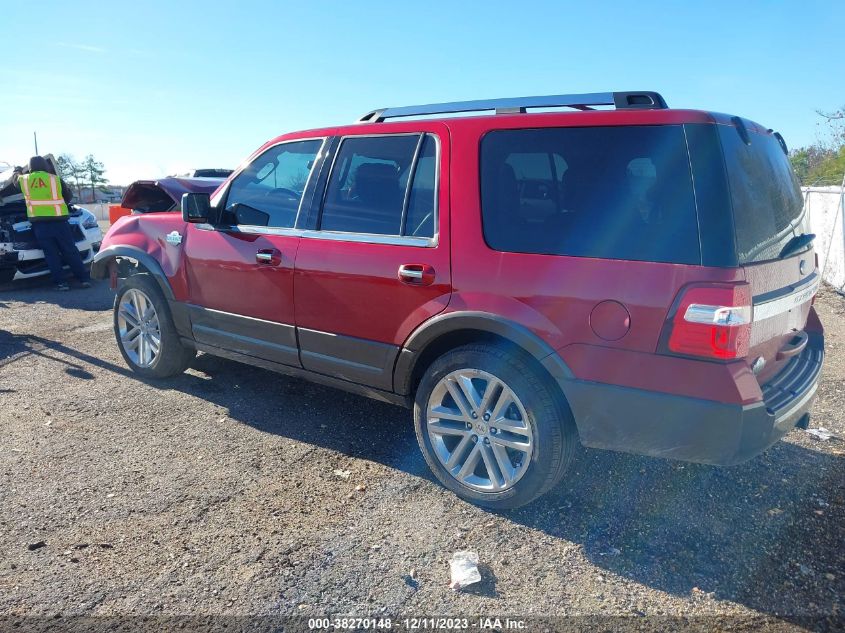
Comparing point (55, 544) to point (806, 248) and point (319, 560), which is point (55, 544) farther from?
point (806, 248)

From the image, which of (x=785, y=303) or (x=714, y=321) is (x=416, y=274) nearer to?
(x=714, y=321)

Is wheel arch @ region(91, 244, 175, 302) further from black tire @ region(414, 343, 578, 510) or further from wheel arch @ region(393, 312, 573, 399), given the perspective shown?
black tire @ region(414, 343, 578, 510)

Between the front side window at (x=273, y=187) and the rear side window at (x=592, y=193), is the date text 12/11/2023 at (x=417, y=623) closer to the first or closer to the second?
the rear side window at (x=592, y=193)

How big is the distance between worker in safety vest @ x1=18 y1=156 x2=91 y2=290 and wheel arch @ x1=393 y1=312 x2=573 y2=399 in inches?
299

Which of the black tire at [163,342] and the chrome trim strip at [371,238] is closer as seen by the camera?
the chrome trim strip at [371,238]

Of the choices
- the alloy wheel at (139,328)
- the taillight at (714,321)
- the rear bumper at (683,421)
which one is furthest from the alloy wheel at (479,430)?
the alloy wheel at (139,328)

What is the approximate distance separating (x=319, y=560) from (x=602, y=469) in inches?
66.9

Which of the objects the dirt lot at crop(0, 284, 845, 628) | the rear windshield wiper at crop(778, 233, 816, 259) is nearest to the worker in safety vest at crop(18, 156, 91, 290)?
the dirt lot at crop(0, 284, 845, 628)

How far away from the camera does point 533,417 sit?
2.80 meters

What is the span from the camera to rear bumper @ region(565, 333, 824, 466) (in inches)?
94.9

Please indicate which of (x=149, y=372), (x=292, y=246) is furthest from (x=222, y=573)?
(x=149, y=372)

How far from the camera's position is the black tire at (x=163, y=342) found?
459cm

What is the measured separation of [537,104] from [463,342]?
1236 mm

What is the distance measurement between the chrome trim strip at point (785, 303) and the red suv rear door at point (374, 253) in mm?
1362
